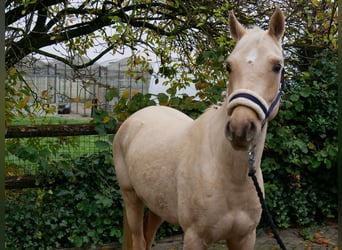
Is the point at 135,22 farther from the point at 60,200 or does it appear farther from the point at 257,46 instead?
the point at 257,46

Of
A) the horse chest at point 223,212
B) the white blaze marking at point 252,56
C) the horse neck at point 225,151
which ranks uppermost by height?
the white blaze marking at point 252,56

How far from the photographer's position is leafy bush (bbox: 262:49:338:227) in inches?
190

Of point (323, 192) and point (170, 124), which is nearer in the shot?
point (170, 124)

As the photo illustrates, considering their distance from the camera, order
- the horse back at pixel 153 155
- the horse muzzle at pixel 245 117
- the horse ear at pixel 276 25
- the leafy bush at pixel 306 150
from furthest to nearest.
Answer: the leafy bush at pixel 306 150 → the horse back at pixel 153 155 → the horse ear at pixel 276 25 → the horse muzzle at pixel 245 117

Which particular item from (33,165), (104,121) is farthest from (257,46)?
(33,165)

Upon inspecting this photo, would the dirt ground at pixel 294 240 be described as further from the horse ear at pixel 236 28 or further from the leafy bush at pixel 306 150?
the horse ear at pixel 236 28

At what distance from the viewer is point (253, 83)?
68.6 inches

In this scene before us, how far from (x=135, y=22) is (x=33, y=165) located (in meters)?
2.09

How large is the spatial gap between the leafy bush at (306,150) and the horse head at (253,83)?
2888 millimetres

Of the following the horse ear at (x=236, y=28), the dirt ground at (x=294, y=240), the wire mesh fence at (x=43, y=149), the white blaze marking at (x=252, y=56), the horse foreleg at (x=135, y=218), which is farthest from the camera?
the dirt ground at (x=294, y=240)

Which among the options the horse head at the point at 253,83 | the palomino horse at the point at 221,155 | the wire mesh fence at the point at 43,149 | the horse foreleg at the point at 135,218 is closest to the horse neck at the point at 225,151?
the palomino horse at the point at 221,155

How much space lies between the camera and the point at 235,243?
2207 millimetres

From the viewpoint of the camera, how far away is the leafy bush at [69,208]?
4.13 m

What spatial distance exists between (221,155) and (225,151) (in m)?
0.03
